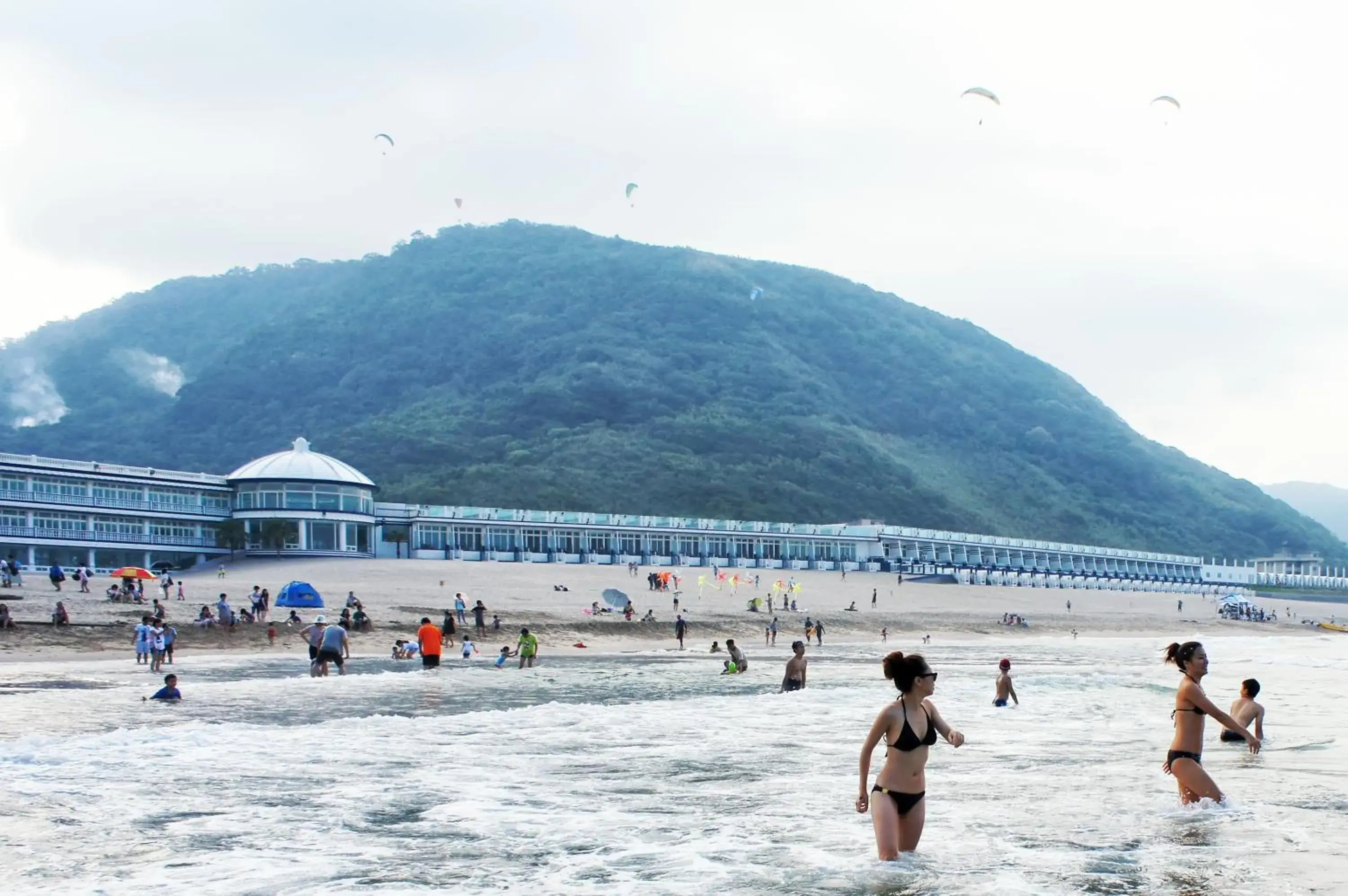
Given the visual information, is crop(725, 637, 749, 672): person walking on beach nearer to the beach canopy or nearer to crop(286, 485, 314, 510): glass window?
the beach canopy

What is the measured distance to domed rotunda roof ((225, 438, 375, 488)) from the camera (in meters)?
73.4

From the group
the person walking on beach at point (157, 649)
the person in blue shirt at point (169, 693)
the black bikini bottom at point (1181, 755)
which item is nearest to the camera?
the black bikini bottom at point (1181, 755)

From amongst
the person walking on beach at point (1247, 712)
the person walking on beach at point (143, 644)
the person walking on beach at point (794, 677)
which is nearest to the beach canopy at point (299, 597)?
the person walking on beach at point (143, 644)

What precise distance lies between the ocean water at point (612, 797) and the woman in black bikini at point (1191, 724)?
0.23 m

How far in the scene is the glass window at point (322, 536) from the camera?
2837 inches

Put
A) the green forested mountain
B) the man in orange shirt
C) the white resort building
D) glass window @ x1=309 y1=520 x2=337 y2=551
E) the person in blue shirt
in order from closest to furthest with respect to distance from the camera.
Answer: the person in blue shirt < the man in orange shirt < the white resort building < glass window @ x1=309 y1=520 x2=337 y2=551 < the green forested mountain

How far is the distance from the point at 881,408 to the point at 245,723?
607ft

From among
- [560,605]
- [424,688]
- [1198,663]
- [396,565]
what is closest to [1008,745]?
[1198,663]

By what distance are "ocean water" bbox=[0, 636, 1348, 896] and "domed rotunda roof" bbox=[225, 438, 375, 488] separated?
174 feet

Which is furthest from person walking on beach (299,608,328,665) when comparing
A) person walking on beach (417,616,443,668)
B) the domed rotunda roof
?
the domed rotunda roof

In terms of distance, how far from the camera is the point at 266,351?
197 m

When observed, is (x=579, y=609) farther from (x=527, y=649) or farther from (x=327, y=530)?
(x=327, y=530)

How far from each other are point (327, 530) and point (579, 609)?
93.5 ft

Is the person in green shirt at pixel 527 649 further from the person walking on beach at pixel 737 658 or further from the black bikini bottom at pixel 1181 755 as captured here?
the black bikini bottom at pixel 1181 755
